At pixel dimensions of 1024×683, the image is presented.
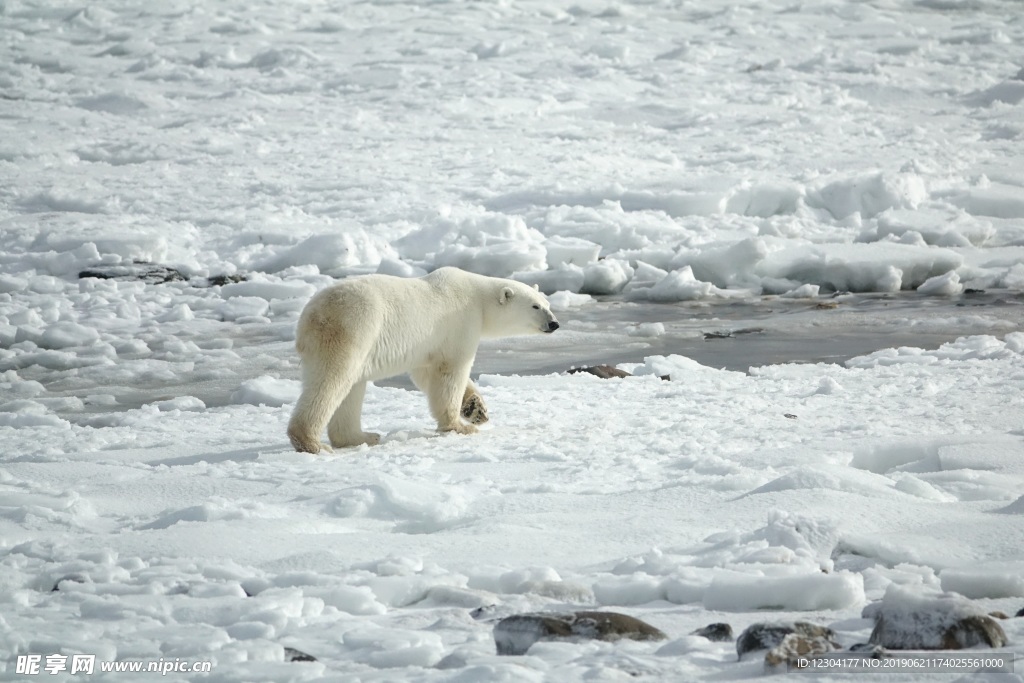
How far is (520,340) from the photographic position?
862 centimetres

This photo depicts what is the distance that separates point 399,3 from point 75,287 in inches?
580

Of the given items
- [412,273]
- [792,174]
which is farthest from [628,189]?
[412,273]

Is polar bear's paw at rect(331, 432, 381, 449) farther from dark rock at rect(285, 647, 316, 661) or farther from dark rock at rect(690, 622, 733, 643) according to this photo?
dark rock at rect(690, 622, 733, 643)

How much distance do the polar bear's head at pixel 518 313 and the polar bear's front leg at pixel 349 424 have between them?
879 millimetres

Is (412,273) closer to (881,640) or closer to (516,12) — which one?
(881,640)

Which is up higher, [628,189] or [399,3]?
[399,3]

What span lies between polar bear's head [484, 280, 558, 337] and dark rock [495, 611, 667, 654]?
10.7 feet

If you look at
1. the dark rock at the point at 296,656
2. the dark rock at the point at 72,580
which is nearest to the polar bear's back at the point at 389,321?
the dark rock at the point at 72,580

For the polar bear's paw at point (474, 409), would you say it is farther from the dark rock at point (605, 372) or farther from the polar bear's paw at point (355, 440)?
the dark rock at point (605, 372)

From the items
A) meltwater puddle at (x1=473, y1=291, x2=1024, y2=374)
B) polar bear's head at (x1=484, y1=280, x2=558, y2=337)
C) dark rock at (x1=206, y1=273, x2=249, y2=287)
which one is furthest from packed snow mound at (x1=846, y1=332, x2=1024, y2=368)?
dark rock at (x1=206, y1=273, x2=249, y2=287)

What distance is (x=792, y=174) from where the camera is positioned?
1428 cm

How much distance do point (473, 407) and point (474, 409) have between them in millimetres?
11

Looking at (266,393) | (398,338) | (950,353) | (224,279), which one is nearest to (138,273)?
(224,279)

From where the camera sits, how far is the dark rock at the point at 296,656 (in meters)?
2.40
